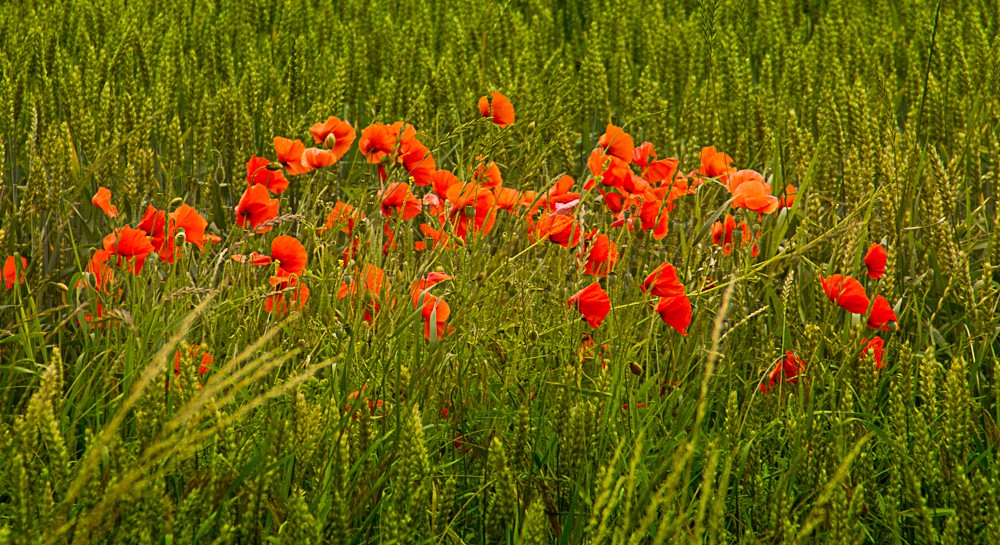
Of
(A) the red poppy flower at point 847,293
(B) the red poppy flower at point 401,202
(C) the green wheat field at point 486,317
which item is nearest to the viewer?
(C) the green wheat field at point 486,317

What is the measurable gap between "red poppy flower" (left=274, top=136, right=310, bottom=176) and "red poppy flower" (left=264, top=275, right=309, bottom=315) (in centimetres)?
33

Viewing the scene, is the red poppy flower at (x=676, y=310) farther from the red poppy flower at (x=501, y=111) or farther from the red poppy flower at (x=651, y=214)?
the red poppy flower at (x=501, y=111)

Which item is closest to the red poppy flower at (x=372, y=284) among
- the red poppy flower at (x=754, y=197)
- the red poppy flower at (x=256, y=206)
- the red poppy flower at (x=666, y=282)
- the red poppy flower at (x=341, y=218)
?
the red poppy flower at (x=341, y=218)

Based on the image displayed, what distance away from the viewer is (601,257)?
5.86 ft

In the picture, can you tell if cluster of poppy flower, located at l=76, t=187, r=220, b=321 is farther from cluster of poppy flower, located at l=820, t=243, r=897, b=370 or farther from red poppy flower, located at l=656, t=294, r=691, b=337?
cluster of poppy flower, located at l=820, t=243, r=897, b=370

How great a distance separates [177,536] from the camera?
118cm

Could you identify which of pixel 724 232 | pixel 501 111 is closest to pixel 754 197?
pixel 724 232

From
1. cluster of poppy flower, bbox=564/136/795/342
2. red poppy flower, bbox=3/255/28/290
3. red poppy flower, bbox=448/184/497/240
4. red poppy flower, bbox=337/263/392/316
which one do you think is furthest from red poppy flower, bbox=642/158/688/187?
red poppy flower, bbox=3/255/28/290

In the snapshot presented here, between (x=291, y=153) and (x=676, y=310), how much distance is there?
0.90 meters

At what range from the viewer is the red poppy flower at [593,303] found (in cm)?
156

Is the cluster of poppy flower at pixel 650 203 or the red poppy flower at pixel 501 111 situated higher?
the red poppy flower at pixel 501 111

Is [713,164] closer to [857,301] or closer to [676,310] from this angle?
[857,301]

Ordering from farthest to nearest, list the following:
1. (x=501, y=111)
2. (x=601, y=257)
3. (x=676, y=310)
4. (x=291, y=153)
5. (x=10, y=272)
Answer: (x=291, y=153) → (x=501, y=111) → (x=10, y=272) → (x=601, y=257) → (x=676, y=310)

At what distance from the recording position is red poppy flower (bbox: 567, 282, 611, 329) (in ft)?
5.13
